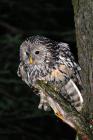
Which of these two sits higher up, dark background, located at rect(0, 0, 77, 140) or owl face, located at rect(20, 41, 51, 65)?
owl face, located at rect(20, 41, 51, 65)

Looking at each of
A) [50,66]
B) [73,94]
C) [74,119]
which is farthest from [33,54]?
[74,119]

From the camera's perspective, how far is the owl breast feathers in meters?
3.43

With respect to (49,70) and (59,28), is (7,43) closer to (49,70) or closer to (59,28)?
(59,28)

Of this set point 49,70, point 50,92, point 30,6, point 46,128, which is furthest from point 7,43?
point 50,92

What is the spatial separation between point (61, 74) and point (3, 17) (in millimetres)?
2521

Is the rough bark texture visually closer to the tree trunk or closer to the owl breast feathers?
the tree trunk

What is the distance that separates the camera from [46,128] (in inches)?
250

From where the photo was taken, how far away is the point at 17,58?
18.7 feet

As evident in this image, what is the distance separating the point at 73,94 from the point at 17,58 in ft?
7.93

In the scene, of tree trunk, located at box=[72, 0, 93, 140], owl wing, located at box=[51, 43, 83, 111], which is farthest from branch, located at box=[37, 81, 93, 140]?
owl wing, located at box=[51, 43, 83, 111]

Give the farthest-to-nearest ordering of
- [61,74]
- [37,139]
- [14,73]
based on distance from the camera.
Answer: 1. [37,139]
2. [14,73]
3. [61,74]

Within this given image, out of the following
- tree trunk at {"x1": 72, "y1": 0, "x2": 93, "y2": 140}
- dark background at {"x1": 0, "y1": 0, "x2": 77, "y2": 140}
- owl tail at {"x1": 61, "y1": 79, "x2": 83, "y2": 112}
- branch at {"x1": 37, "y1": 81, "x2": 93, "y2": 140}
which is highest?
tree trunk at {"x1": 72, "y1": 0, "x2": 93, "y2": 140}

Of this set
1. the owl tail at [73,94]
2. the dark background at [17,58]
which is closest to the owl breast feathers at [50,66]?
the owl tail at [73,94]

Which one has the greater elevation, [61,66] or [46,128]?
[61,66]
